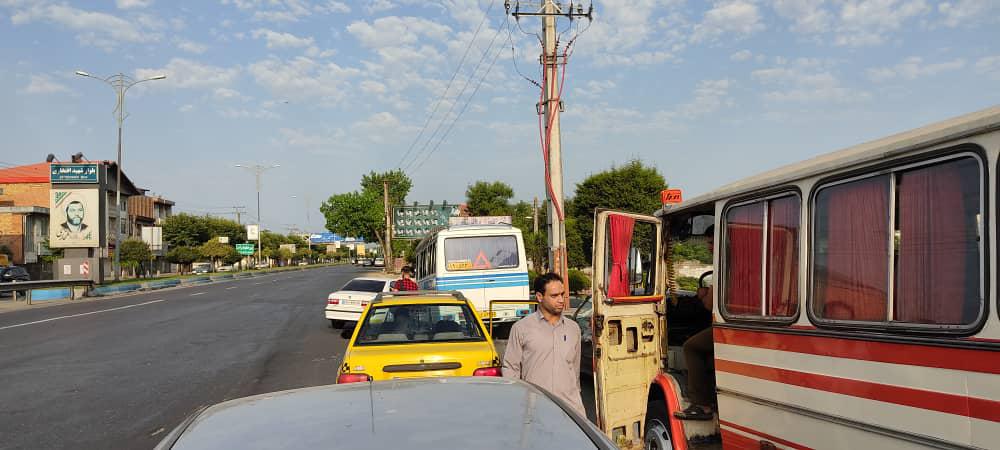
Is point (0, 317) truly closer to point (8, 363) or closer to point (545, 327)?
point (8, 363)

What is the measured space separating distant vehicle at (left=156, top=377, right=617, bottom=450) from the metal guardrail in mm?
35599

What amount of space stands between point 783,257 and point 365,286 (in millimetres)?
16952

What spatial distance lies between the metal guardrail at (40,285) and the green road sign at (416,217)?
2303cm

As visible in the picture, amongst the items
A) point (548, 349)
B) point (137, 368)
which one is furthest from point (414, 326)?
A: point (137, 368)

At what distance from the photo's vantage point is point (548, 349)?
16.5 ft

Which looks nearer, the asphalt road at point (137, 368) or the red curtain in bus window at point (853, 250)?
the red curtain in bus window at point (853, 250)

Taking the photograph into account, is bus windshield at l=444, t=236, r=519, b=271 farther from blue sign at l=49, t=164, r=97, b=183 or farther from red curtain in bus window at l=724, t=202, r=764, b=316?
blue sign at l=49, t=164, r=97, b=183

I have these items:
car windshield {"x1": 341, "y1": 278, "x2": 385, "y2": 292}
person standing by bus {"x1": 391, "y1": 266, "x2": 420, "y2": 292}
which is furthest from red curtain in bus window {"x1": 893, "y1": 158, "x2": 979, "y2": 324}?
car windshield {"x1": 341, "y1": 278, "x2": 385, "y2": 292}

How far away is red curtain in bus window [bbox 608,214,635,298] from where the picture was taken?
5691 mm

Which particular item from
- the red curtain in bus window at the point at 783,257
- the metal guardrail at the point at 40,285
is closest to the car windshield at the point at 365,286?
the red curtain in bus window at the point at 783,257

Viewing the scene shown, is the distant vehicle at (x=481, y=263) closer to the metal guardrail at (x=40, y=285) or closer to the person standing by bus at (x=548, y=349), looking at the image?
the person standing by bus at (x=548, y=349)

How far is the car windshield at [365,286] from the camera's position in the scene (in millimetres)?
19922

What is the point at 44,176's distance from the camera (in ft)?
237

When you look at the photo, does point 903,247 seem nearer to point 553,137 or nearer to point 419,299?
point 419,299
